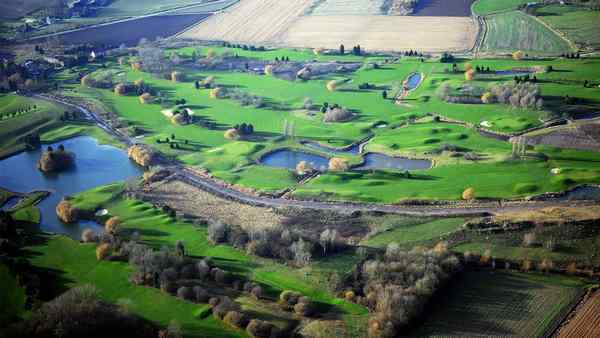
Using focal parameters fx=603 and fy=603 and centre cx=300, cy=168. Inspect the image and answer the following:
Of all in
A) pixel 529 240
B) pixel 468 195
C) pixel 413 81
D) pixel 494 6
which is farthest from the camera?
pixel 494 6

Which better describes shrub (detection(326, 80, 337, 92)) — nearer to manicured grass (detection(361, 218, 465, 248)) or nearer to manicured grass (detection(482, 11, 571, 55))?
manicured grass (detection(482, 11, 571, 55))

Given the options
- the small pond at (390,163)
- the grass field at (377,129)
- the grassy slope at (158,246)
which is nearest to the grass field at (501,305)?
the grassy slope at (158,246)

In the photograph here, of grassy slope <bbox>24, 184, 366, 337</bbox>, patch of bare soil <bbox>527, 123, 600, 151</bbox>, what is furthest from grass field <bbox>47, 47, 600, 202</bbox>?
grassy slope <bbox>24, 184, 366, 337</bbox>

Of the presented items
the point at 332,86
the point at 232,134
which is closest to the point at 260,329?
the point at 232,134

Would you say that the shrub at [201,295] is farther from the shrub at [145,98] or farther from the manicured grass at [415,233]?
the shrub at [145,98]

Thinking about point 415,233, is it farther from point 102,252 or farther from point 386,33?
point 386,33
